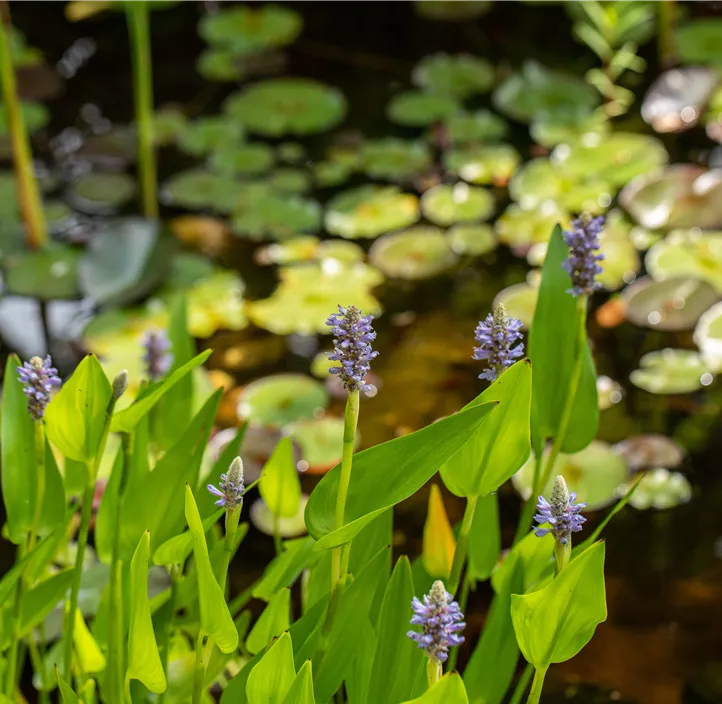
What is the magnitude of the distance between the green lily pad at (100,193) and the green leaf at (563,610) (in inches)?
70.4

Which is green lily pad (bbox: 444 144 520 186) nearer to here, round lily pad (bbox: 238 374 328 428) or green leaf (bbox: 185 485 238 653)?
round lily pad (bbox: 238 374 328 428)

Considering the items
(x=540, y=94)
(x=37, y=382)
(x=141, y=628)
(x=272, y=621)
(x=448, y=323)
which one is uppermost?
(x=37, y=382)

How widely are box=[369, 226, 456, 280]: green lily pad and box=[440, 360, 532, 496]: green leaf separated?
124 cm

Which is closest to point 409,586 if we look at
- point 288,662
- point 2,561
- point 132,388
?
point 288,662

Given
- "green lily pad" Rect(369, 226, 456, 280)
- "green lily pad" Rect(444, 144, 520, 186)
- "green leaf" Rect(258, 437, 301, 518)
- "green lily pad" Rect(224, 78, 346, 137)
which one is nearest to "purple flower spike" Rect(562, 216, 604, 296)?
"green leaf" Rect(258, 437, 301, 518)

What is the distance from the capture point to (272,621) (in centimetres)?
95

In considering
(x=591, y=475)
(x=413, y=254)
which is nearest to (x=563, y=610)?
(x=591, y=475)

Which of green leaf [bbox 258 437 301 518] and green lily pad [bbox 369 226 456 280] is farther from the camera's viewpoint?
green lily pad [bbox 369 226 456 280]

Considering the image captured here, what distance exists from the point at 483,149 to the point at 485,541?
1.56m

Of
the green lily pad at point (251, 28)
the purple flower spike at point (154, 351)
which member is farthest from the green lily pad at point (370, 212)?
the purple flower spike at point (154, 351)

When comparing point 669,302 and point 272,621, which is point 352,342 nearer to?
point 272,621

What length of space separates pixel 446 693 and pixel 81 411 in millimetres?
391

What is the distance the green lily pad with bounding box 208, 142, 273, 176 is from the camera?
244 cm

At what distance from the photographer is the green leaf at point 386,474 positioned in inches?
30.4
